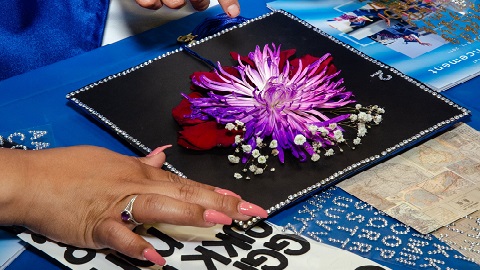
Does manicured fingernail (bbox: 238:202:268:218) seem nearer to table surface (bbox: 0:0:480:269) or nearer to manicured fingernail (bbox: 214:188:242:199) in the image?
manicured fingernail (bbox: 214:188:242:199)

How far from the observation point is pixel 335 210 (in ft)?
2.76

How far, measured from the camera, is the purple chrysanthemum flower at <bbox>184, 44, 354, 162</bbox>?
0.88 m

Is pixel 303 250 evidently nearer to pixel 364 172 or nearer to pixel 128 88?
pixel 364 172

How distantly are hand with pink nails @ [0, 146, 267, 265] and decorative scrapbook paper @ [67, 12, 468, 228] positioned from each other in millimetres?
57

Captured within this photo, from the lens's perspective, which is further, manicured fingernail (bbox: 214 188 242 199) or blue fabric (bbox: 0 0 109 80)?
blue fabric (bbox: 0 0 109 80)

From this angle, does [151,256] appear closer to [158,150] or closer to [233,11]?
[158,150]

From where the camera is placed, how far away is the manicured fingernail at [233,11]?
1.14m

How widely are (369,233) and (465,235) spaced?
0.32 feet

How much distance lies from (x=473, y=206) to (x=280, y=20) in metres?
0.43

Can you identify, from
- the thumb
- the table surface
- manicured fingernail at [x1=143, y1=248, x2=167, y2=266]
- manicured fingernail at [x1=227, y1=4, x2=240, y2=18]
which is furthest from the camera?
manicured fingernail at [x1=227, y1=4, x2=240, y2=18]

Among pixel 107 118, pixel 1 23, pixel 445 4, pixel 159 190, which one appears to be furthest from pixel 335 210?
pixel 1 23

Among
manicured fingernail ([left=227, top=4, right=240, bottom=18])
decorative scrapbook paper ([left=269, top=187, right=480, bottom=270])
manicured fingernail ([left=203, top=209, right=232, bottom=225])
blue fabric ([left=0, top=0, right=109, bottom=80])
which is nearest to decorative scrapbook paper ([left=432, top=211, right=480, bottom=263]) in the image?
decorative scrapbook paper ([left=269, top=187, right=480, bottom=270])

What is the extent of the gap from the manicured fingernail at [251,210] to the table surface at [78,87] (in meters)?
0.20

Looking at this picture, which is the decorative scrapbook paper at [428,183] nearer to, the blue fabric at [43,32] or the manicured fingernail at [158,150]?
the manicured fingernail at [158,150]
